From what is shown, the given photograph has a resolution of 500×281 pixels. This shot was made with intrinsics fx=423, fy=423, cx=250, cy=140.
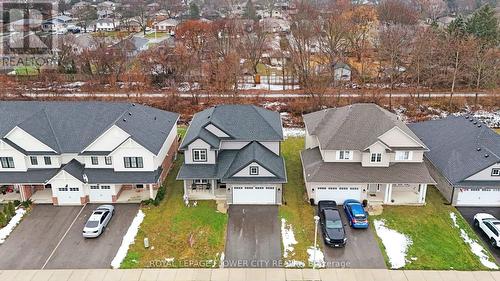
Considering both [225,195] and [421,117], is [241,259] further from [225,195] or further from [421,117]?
[421,117]

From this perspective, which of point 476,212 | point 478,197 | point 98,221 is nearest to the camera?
point 98,221

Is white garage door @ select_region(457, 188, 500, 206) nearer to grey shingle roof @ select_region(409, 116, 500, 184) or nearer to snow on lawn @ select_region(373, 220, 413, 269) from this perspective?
grey shingle roof @ select_region(409, 116, 500, 184)

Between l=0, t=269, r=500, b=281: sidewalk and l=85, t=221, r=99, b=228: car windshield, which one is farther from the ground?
l=85, t=221, r=99, b=228: car windshield

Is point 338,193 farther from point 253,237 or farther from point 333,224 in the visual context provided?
point 253,237

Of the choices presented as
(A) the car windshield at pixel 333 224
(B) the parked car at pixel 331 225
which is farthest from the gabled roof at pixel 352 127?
(A) the car windshield at pixel 333 224

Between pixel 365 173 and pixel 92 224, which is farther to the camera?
pixel 365 173

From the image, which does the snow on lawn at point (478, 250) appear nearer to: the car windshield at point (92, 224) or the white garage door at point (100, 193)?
the car windshield at point (92, 224)

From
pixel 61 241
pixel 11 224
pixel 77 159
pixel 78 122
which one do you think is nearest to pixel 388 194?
pixel 61 241

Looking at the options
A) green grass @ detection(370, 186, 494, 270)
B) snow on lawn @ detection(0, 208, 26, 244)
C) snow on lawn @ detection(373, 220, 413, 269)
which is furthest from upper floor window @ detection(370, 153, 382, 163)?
snow on lawn @ detection(0, 208, 26, 244)
